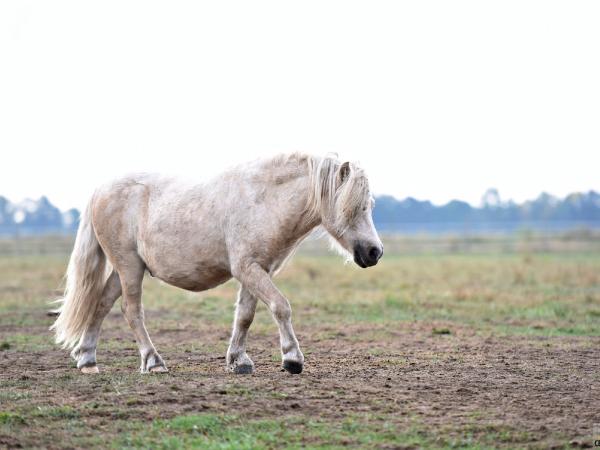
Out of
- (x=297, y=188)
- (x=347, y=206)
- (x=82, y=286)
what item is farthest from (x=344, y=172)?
(x=82, y=286)

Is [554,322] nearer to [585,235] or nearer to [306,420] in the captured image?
[306,420]

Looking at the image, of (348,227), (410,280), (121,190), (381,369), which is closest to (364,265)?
(348,227)

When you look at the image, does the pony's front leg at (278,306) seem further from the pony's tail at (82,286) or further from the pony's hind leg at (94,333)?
the pony's tail at (82,286)

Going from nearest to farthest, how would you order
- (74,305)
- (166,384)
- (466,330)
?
(166,384) < (74,305) < (466,330)

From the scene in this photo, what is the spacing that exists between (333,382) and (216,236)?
1.88 metres

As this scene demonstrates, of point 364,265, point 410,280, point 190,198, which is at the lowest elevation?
point 410,280

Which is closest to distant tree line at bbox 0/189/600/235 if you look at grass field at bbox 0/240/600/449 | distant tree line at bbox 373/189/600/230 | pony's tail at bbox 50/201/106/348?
distant tree line at bbox 373/189/600/230

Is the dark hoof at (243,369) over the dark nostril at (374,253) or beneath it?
beneath

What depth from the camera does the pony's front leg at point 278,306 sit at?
7137 millimetres

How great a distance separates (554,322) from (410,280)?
32.6 feet

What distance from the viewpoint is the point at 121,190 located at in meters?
8.50

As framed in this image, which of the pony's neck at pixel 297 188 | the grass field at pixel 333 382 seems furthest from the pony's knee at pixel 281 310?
the pony's neck at pixel 297 188

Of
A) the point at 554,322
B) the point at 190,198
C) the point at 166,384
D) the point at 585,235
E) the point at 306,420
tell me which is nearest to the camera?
the point at 306,420

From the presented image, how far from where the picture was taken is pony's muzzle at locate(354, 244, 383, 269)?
281 inches
